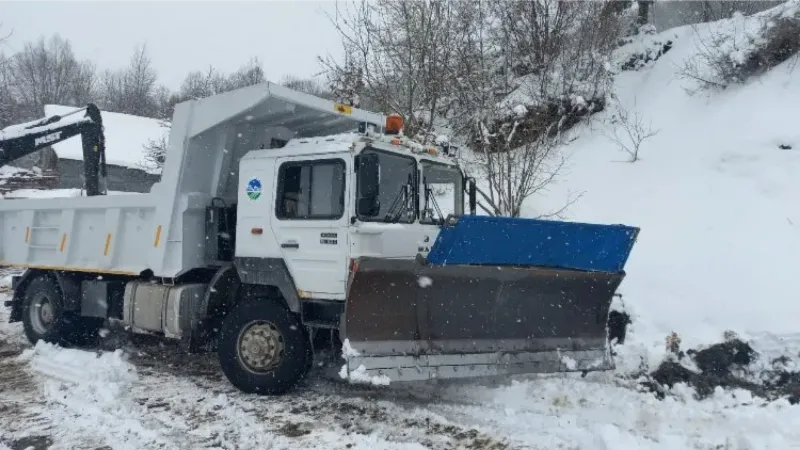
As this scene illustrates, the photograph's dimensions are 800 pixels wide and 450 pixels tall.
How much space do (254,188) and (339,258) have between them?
138 centimetres

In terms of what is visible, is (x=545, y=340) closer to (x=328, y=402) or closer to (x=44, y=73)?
(x=328, y=402)

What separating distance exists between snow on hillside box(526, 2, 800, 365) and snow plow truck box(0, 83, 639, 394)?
5.69ft

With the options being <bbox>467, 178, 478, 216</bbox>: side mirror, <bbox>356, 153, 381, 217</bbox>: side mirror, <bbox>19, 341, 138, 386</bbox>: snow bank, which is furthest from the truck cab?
<bbox>19, 341, 138, 386</bbox>: snow bank

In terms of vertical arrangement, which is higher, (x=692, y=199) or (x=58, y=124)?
(x=58, y=124)

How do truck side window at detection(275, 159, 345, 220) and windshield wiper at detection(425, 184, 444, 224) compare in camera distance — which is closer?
truck side window at detection(275, 159, 345, 220)

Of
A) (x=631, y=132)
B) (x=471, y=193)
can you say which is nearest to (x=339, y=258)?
(x=471, y=193)

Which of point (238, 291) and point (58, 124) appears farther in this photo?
point (58, 124)

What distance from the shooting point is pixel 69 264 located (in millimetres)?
8156

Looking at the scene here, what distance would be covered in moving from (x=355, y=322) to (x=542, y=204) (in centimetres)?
745

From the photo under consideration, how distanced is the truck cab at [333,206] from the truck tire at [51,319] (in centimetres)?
368

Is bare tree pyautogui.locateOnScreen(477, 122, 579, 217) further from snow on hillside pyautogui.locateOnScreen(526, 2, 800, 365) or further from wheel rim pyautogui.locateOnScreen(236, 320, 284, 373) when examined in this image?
wheel rim pyautogui.locateOnScreen(236, 320, 284, 373)

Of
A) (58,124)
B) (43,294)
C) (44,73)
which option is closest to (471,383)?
(43,294)

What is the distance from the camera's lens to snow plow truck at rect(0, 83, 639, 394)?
5.37 meters

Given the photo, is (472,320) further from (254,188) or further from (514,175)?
(514,175)
